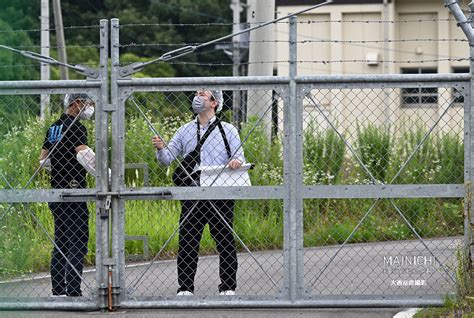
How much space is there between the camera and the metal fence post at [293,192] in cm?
952

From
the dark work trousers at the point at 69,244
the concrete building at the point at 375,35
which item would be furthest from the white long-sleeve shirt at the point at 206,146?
the concrete building at the point at 375,35

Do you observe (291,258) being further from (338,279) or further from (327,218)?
(327,218)

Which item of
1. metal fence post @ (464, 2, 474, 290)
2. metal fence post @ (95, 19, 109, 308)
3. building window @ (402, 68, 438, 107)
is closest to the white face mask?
metal fence post @ (95, 19, 109, 308)

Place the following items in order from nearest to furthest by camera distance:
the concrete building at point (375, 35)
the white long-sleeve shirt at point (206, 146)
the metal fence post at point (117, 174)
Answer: the metal fence post at point (117, 174) < the white long-sleeve shirt at point (206, 146) < the concrete building at point (375, 35)


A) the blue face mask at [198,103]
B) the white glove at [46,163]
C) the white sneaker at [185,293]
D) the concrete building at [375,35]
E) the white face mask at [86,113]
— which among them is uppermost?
the concrete building at [375,35]

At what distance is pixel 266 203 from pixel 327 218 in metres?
0.72

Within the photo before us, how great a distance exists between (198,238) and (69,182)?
114 cm

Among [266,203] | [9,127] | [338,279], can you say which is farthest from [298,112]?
[9,127]

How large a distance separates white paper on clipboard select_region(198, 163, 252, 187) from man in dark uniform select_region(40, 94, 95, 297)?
915mm

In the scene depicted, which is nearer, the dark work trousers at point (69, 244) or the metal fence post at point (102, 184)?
the metal fence post at point (102, 184)

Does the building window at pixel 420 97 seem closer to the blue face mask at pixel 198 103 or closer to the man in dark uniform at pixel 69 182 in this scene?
the blue face mask at pixel 198 103

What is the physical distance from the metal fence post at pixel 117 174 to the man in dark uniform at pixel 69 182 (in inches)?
12.5

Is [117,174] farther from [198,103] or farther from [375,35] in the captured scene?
[375,35]

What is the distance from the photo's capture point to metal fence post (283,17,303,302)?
31.2ft
